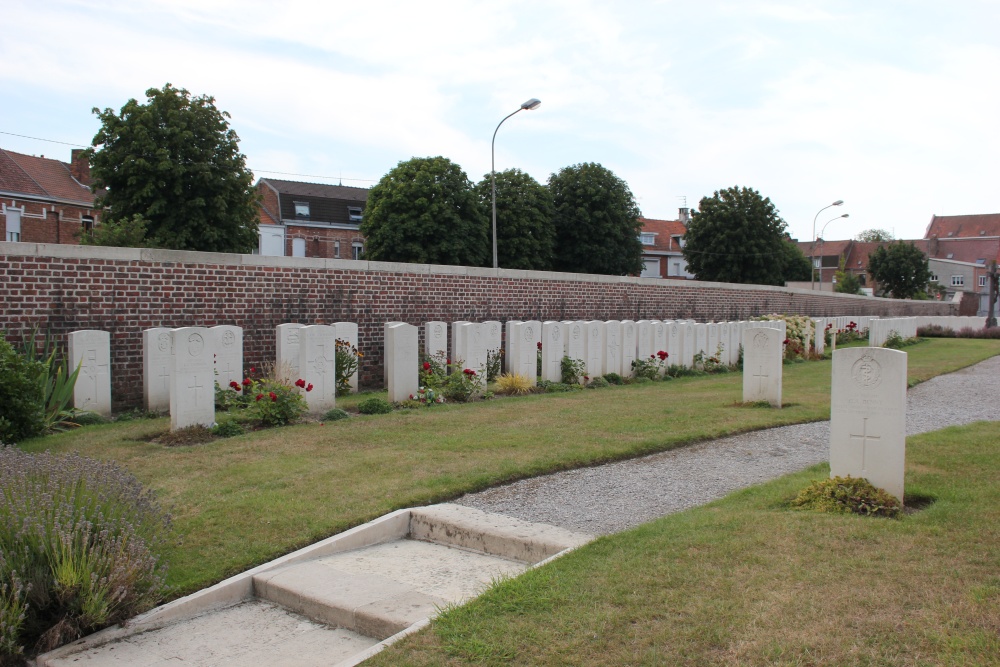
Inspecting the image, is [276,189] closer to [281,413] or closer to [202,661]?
[281,413]

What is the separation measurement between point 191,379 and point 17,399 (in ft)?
5.20

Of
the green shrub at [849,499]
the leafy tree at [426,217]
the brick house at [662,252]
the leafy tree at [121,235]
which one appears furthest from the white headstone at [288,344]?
the brick house at [662,252]

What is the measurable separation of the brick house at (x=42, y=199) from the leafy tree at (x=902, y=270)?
179ft

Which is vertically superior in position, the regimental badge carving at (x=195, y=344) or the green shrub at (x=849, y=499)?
the regimental badge carving at (x=195, y=344)

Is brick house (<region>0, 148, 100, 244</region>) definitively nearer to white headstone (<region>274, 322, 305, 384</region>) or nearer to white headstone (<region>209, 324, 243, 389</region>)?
white headstone (<region>274, 322, 305, 384</region>)

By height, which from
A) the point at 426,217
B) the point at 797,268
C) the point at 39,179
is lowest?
the point at 797,268

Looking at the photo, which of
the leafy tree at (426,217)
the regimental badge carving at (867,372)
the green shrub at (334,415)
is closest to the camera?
the regimental badge carving at (867,372)

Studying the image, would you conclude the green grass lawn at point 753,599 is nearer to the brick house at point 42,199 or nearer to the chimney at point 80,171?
the brick house at point 42,199

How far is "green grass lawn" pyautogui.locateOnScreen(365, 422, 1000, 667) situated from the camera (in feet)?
10.5

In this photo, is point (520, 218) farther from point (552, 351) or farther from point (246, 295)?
point (246, 295)

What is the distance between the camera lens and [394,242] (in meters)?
34.4

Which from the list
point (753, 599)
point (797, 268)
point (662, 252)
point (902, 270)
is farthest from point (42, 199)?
point (797, 268)

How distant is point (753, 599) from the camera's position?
12.0 ft

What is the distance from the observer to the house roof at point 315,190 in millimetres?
51534
